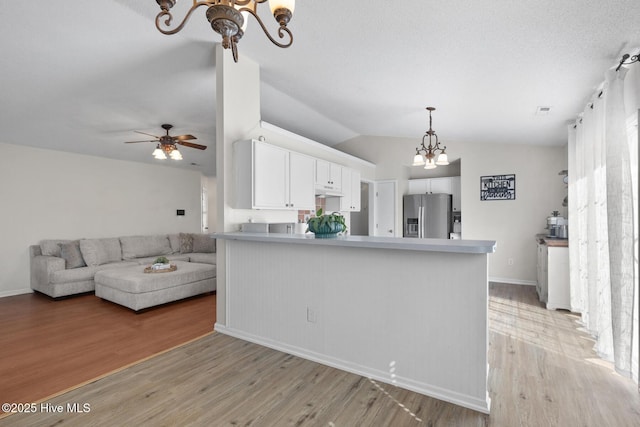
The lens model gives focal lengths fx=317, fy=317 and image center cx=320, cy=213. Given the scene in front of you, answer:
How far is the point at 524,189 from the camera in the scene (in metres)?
5.39

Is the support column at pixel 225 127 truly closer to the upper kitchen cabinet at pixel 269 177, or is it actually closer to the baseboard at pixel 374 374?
the upper kitchen cabinet at pixel 269 177

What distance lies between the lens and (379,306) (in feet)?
7.43

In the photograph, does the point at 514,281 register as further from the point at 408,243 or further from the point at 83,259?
the point at 83,259

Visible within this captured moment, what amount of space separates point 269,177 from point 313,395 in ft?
7.17

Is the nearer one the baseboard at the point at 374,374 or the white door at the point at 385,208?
the baseboard at the point at 374,374

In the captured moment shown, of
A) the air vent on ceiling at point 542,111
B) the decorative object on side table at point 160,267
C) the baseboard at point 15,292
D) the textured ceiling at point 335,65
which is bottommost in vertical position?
the baseboard at point 15,292

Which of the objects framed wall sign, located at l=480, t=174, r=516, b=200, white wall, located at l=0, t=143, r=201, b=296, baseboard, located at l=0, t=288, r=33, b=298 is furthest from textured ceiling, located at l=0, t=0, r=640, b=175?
baseboard, located at l=0, t=288, r=33, b=298

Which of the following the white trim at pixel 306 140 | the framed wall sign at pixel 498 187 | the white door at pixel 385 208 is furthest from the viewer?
the white door at pixel 385 208

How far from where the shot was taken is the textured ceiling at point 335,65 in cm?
208

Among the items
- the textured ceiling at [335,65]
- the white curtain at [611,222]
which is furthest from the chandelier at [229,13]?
the white curtain at [611,222]

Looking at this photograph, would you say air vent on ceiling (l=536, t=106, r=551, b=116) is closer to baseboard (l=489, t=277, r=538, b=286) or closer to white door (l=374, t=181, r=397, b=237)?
baseboard (l=489, t=277, r=538, b=286)

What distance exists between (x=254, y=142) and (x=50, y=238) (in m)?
4.41

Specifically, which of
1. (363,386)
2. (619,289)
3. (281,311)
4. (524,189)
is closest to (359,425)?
(363,386)

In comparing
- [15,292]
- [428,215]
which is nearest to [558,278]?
[428,215]
